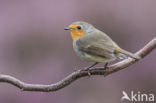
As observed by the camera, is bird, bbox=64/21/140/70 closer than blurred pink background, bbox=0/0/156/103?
Yes

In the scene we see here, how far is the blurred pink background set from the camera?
5.84 m

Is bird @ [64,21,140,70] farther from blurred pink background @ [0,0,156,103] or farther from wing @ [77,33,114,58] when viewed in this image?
blurred pink background @ [0,0,156,103]

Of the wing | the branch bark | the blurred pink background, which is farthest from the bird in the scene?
the blurred pink background

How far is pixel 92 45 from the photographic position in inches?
132

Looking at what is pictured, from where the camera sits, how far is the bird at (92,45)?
3.14 meters

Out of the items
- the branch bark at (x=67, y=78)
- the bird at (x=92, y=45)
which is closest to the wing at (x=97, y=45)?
the bird at (x=92, y=45)

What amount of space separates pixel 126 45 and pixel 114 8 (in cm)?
70

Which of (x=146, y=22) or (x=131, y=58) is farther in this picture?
(x=146, y=22)

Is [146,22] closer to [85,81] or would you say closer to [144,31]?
[144,31]

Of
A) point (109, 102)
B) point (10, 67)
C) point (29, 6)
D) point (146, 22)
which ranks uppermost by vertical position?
point (29, 6)

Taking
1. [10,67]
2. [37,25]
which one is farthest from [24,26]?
[10,67]

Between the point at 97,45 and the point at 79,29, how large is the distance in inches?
7.7

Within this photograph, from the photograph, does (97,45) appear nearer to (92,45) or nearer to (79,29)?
(92,45)

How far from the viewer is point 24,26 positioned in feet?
20.0
